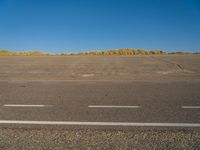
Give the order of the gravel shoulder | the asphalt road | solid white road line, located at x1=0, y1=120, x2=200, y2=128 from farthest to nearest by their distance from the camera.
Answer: the asphalt road
solid white road line, located at x1=0, y1=120, x2=200, y2=128
the gravel shoulder

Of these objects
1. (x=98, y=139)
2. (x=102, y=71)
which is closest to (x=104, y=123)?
(x=98, y=139)

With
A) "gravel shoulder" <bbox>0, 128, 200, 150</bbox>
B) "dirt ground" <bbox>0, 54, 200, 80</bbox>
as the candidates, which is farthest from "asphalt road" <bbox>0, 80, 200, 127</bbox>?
"dirt ground" <bbox>0, 54, 200, 80</bbox>

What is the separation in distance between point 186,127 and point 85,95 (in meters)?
4.06

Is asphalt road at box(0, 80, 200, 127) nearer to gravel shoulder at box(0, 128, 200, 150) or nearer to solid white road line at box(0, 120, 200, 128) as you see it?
solid white road line at box(0, 120, 200, 128)

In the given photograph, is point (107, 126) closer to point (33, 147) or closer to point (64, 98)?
point (33, 147)

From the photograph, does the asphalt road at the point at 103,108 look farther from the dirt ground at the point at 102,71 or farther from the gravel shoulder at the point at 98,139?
the dirt ground at the point at 102,71

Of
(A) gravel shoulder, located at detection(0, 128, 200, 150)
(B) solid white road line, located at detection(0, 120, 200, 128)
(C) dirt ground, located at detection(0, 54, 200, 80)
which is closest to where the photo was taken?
(A) gravel shoulder, located at detection(0, 128, 200, 150)

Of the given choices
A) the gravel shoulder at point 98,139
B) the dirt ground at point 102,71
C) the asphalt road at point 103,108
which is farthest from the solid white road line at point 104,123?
the dirt ground at point 102,71

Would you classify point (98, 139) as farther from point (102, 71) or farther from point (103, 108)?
point (102, 71)

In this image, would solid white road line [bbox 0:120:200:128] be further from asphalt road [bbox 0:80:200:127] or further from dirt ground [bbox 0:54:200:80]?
dirt ground [bbox 0:54:200:80]

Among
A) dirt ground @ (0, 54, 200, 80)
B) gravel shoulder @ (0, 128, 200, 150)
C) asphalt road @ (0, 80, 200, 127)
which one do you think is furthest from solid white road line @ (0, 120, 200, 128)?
dirt ground @ (0, 54, 200, 80)

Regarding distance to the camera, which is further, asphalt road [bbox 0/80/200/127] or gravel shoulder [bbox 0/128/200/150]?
asphalt road [bbox 0/80/200/127]

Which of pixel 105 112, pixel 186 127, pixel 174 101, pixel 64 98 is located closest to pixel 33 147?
pixel 105 112

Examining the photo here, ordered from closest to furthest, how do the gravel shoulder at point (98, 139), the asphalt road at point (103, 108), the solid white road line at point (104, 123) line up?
the gravel shoulder at point (98, 139)
the solid white road line at point (104, 123)
the asphalt road at point (103, 108)
